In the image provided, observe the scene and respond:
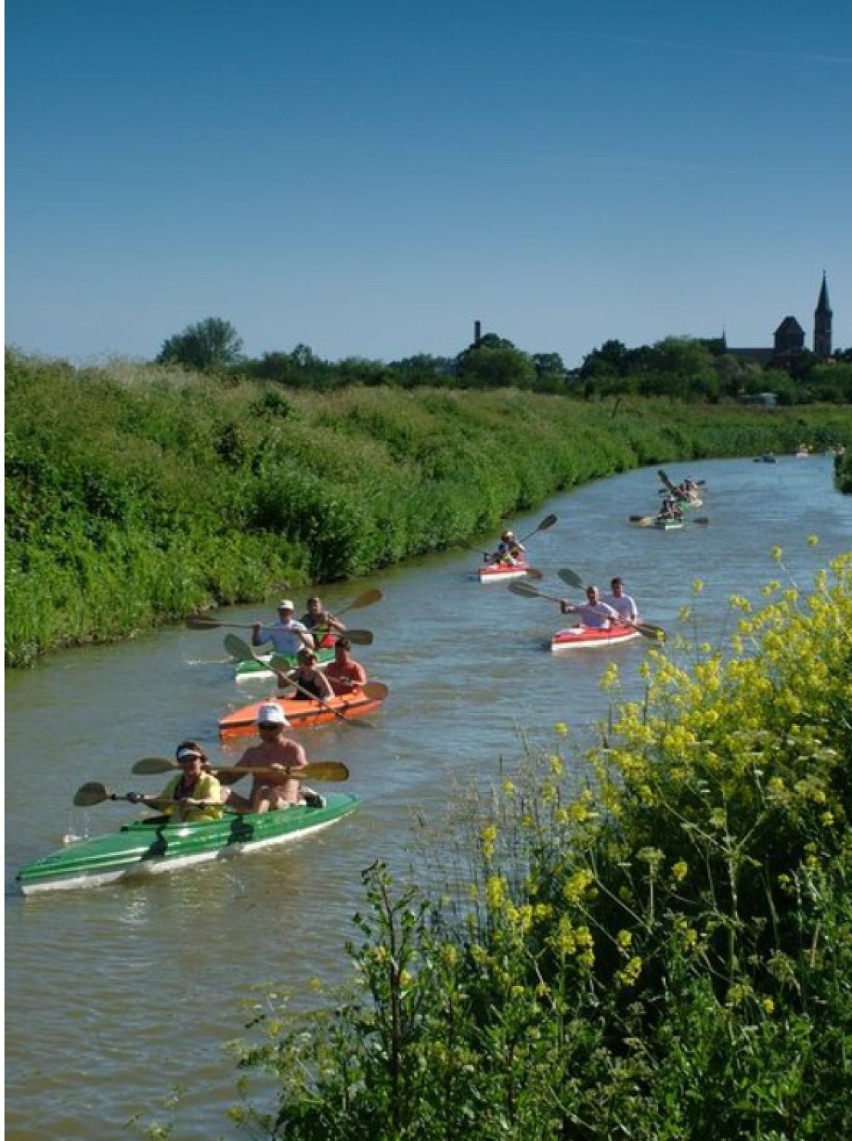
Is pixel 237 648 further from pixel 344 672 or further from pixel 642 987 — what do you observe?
pixel 642 987

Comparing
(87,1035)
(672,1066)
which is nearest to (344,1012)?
(672,1066)

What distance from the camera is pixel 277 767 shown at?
11906mm

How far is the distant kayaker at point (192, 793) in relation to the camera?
11.4 meters

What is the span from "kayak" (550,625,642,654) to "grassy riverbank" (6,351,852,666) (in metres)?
5.73

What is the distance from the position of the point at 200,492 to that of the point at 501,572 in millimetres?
5348

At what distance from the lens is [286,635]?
18359mm

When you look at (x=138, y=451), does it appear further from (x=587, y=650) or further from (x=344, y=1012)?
(x=344, y=1012)

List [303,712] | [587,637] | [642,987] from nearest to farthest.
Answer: [642,987] → [303,712] → [587,637]

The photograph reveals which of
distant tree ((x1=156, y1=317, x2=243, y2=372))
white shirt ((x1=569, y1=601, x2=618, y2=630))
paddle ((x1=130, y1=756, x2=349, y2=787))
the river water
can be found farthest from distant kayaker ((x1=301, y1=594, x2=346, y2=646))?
distant tree ((x1=156, y1=317, x2=243, y2=372))

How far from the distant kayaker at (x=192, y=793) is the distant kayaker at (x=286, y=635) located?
641 cm

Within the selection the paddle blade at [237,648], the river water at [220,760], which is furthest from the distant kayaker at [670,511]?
the paddle blade at [237,648]

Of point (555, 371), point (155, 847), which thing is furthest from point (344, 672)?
point (555, 371)

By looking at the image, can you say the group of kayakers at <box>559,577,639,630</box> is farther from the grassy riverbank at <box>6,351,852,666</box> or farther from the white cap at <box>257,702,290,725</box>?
the white cap at <box>257,702,290,725</box>

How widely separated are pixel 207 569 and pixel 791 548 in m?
13.1
